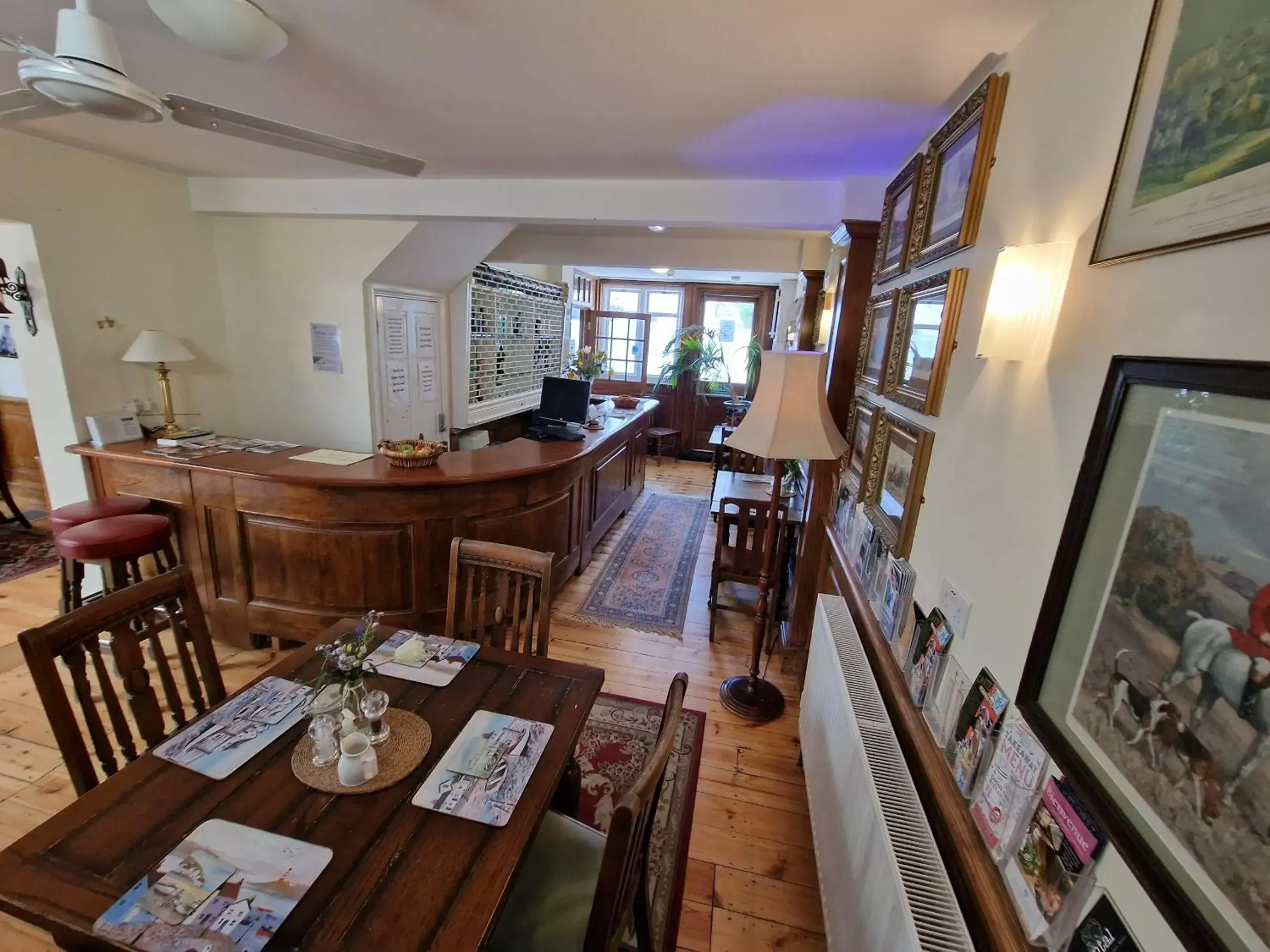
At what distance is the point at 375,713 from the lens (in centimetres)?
121

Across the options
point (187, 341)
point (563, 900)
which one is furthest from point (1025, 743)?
point (187, 341)

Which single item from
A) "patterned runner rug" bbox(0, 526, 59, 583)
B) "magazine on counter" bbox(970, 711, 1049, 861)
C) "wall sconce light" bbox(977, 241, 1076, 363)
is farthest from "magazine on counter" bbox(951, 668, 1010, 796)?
"patterned runner rug" bbox(0, 526, 59, 583)

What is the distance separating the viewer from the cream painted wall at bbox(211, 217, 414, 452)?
349 centimetres

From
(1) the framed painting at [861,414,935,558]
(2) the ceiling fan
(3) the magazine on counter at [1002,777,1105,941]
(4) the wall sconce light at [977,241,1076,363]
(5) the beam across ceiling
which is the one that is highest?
(5) the beam across ceiling

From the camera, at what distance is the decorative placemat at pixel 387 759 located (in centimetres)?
114

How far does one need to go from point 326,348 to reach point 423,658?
2967 mm

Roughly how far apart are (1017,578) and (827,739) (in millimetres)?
903

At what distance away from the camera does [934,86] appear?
1580 mm

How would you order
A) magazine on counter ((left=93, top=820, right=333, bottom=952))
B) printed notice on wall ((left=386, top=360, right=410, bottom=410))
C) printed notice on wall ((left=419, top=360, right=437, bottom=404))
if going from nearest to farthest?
magazine on counter ((left=93, top=820, right=333, bottom=952))
printed notice on wall ((left=386, top=360, right=410, bottom=410))
printed notice on wall ((left=419, top=360, right=437, bottom=404))

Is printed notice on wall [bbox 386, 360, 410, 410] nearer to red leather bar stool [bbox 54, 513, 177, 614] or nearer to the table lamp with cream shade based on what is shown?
the table lamp with cream shade

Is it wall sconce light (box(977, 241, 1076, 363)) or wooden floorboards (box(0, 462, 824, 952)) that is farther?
wooden floorboards (box(0, 462, 824, 952))

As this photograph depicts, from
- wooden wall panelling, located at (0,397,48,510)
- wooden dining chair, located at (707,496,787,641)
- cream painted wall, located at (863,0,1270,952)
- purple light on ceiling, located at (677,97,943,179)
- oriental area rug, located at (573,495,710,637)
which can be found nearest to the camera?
cream painted wall, located at (863,0,1270,952)

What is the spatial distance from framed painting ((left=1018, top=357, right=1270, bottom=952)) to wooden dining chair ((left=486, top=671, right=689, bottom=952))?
24.2 inches

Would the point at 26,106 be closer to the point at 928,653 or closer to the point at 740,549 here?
the point at 928,653
